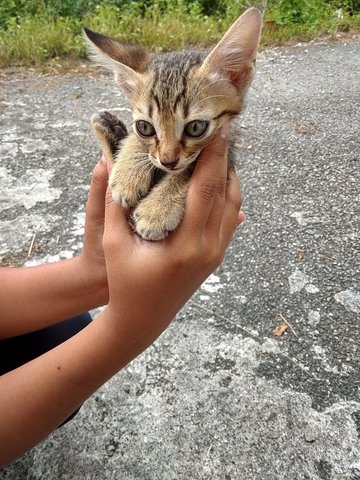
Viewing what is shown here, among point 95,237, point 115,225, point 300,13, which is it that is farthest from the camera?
point 300,13

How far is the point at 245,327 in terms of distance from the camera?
2.16 meters

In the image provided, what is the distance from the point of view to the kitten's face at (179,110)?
1.47 metres

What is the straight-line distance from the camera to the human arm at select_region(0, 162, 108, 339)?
5.82 ft

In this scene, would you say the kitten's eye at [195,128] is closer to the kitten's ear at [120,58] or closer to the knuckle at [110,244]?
the kitten's ear at [120,58]

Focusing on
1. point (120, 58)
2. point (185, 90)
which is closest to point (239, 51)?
point (185, 90)

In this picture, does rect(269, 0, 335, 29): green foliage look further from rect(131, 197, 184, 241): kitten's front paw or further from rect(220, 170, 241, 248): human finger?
rect(131, 197, 184, 241): kitten's front paw

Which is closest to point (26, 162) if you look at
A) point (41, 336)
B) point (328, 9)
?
point (41, 336)

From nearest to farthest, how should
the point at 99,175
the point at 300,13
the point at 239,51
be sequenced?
1. the point at 239,51
2. the point at 99,175
3. the point at 300,13

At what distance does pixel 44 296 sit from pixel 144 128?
77 cm

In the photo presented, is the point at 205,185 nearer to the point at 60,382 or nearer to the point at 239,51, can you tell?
Result: the point at 239,51

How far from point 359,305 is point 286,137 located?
5.91 feet

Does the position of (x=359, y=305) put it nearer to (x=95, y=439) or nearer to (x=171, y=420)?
(x=171, y=420)

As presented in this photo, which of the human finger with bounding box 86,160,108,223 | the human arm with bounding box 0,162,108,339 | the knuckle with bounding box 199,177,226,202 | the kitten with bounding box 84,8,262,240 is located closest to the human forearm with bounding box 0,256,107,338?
the human arm with bounding box 0,162,108,339

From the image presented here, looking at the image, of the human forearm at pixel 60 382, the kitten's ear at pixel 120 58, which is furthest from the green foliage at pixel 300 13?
the human forearm at pixel 60 382
